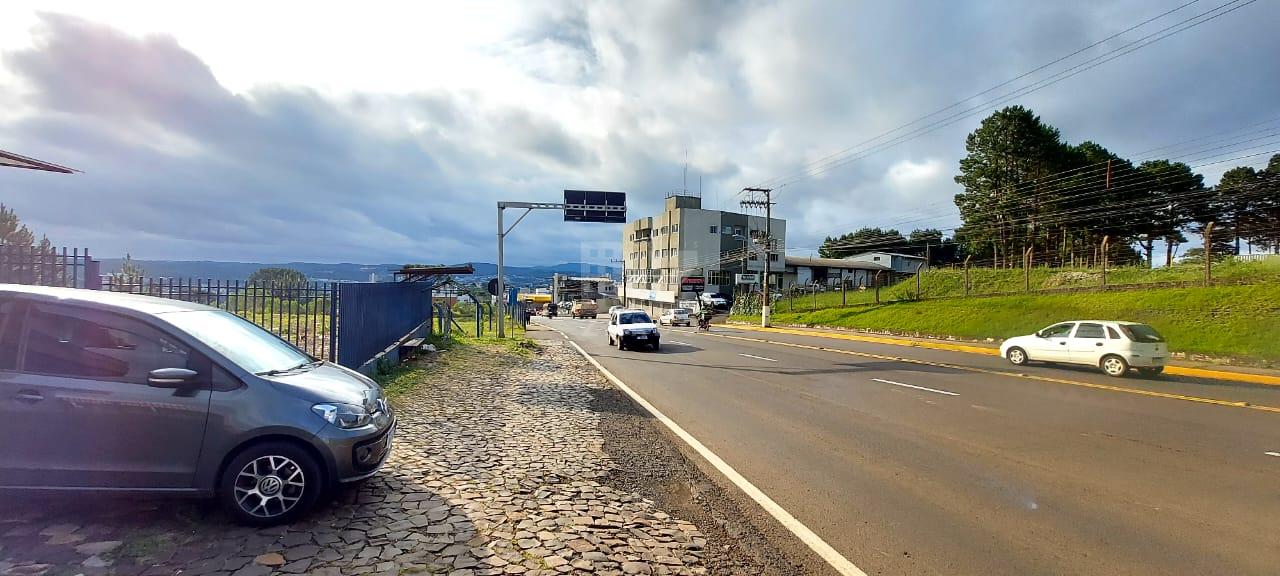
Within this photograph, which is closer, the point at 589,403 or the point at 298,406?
the point at 298,406

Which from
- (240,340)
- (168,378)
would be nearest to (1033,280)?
(240,340)

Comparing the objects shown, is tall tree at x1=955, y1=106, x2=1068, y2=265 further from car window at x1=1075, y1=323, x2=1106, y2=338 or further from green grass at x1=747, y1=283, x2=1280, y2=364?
car window at x1=1075, y1=323, x2=1106, y2=338

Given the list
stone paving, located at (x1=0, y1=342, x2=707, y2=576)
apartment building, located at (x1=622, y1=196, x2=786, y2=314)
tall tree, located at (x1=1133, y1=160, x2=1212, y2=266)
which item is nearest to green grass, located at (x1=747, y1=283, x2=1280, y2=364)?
stone paving, located at (x1=0, y1=342, x2=707, y2=576)

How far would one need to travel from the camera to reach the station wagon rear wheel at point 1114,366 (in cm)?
1505

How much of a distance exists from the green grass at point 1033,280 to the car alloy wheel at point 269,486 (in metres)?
30.0

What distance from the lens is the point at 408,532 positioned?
4340 millimetres

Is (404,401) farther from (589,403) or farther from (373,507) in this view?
A: (373,507)

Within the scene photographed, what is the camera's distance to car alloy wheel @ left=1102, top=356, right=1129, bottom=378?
15.1 meters

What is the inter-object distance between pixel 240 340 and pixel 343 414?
4.13ft

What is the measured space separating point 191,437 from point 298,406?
67 centimetres

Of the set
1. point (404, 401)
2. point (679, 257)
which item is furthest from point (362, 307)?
point (679, 257)

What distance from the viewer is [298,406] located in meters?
4.44

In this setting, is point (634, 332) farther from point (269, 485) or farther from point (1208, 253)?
point (1208, 253)

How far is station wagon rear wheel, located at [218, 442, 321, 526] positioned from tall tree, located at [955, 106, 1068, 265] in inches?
2381
